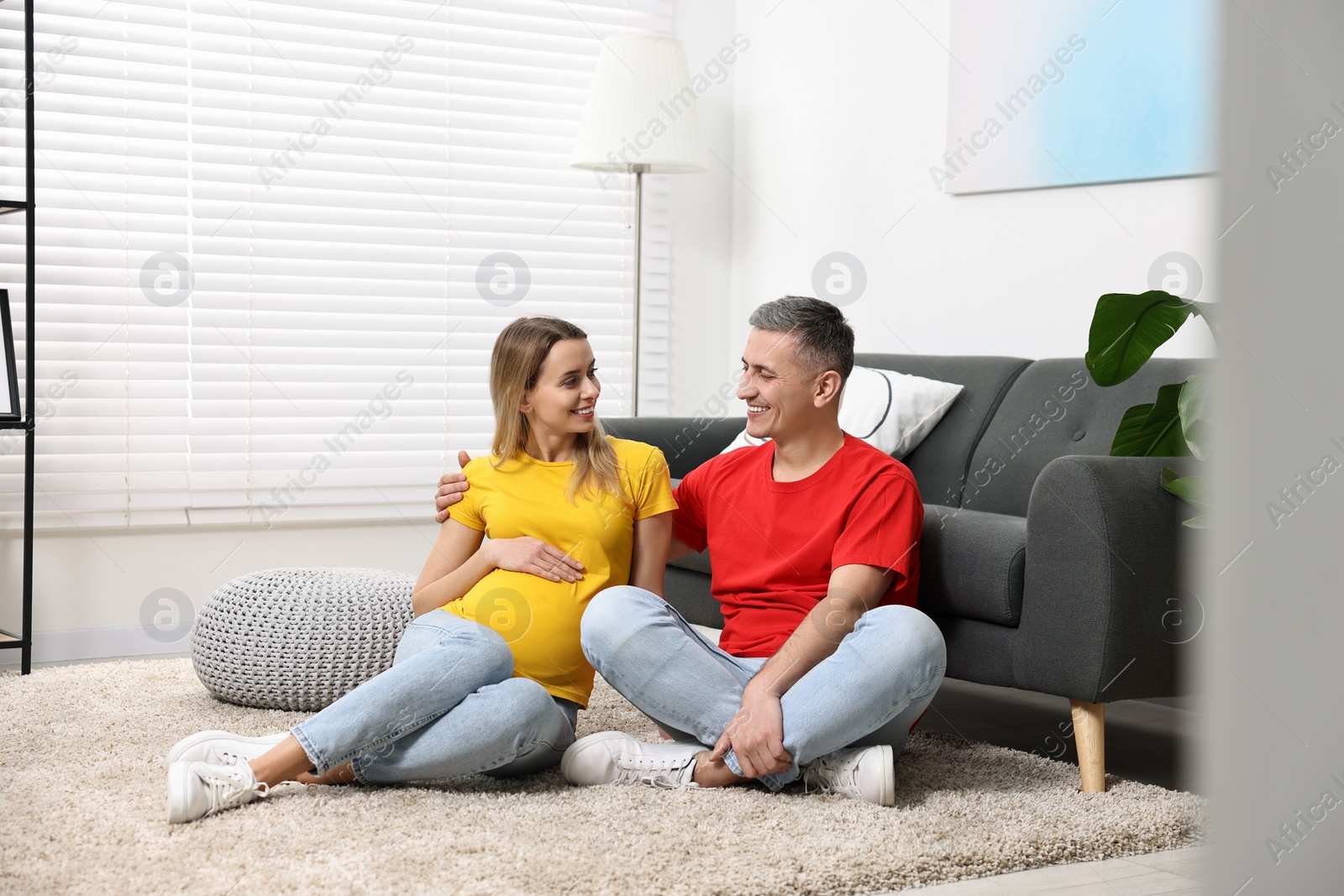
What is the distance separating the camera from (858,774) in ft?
5.71

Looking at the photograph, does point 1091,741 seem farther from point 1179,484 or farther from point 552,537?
point 552,537

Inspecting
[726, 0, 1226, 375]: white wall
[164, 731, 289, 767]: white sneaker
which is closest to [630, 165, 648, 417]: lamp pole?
[726, 0, 1226, 375]: white wall

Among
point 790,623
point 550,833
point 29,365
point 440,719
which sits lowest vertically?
point 550,833

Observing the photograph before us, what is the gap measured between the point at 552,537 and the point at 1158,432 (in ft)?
3.29

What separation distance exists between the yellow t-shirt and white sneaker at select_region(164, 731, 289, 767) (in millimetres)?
350

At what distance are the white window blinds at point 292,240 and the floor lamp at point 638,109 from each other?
1.07 ft

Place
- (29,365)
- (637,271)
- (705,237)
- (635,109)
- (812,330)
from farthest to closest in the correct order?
(705,237), (637,271), (635,109), (29,365), (812,330)

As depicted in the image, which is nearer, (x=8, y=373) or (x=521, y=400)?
(x=521, y=400)

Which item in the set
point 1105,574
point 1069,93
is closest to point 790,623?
point 1105,574

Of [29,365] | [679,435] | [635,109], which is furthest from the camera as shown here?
[635,109]

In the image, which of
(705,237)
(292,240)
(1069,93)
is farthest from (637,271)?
(1069,93)

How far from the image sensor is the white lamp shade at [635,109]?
3.50 m

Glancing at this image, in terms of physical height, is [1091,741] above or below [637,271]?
below

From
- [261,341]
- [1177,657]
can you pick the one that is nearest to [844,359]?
[1177,657]
